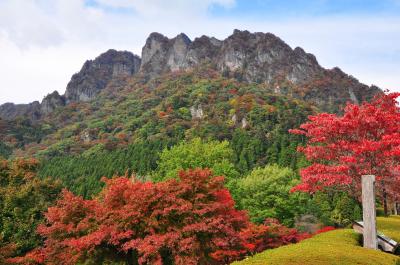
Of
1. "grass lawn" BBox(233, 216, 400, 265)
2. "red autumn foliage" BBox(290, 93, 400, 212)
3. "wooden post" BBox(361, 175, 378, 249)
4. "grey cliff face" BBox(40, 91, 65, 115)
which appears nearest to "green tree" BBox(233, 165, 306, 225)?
"red autumn foliage" BBox(290, 93, 400, 212)

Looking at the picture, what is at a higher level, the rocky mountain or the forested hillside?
the rocky mountain

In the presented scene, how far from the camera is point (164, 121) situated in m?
84.6

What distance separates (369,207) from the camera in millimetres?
12156

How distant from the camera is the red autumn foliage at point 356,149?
15641mm

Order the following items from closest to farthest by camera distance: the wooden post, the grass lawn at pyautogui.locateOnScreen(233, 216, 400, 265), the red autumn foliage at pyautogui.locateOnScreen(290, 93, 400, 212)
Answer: the grass lawn at pyautogui.locateOnScreen(233, 216, 400, 265) < the wooden post < the red autumn foliage at pyautogui.locateOnScreen(290, 93, 400, 212)

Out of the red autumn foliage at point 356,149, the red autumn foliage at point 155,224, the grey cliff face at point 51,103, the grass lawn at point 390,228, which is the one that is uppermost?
the grey cliff face at point 51,103

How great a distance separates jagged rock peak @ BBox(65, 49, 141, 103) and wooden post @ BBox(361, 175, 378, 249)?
553 feet

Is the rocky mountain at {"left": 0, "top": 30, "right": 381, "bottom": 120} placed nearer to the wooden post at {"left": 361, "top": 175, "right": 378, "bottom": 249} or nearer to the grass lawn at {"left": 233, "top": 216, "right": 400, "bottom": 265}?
the wooden post at {"left": 361, "top": 175, "right": 378, "bottom": 249}

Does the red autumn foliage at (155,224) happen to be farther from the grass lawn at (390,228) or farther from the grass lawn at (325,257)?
the grass lawn at (390,228)

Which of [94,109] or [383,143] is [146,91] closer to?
[94,109]

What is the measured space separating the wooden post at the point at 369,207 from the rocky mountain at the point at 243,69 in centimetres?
10198

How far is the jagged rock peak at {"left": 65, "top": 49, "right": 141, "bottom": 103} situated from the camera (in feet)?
574

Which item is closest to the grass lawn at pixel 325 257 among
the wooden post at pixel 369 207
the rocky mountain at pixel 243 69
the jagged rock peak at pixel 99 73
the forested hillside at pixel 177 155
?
the wooden post at pixel 369 207

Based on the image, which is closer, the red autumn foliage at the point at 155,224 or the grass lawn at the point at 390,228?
the red autumn foliage at the point at 155,224
